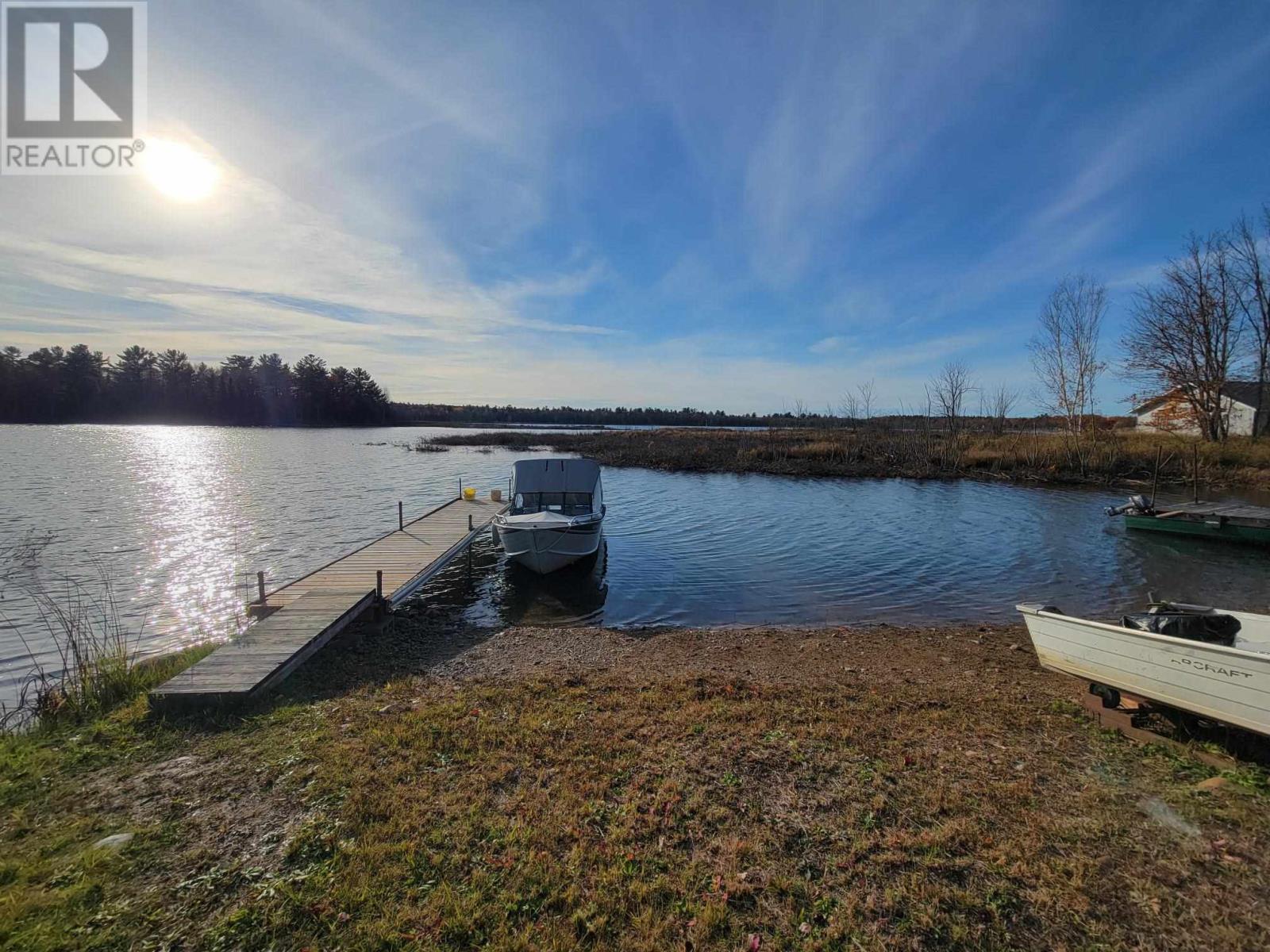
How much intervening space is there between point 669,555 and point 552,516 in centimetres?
417

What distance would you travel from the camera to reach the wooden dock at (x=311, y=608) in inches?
229

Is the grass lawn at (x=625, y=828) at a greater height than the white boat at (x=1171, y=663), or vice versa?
the white boat at (x=1171, y=663)

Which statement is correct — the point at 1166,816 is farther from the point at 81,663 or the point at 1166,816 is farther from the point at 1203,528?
the point at 1203,528

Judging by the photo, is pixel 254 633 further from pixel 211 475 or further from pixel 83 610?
pixel 211 475

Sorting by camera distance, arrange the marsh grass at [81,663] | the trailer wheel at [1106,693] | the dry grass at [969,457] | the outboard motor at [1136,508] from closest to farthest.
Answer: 1. the trailer wheel at [1106,693]
2. the marsh grass at [81,663]
3. the outboard motor at [1136,508]
4. the dry grass at [969,457]

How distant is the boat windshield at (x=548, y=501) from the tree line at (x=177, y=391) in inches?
3630

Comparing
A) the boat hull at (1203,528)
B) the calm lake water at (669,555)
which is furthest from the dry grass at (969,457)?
the boat hull at (1203,528)

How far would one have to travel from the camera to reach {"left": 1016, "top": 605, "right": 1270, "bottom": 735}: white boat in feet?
14.7

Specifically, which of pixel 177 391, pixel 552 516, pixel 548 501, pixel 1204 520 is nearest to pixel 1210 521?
pixel 1204 520

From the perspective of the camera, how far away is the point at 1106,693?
18.7 ft

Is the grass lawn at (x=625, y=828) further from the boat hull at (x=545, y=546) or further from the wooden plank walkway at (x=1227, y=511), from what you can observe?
the wooden plank walkway at (x=1227, y=511)

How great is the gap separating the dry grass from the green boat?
561 inches

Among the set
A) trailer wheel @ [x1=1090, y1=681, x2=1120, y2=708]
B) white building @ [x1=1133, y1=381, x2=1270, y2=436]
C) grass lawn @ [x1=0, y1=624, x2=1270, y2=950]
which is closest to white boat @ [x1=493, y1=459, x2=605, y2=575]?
grass lawn @ [x1=0, y1=624, x2=1270, y2=950]

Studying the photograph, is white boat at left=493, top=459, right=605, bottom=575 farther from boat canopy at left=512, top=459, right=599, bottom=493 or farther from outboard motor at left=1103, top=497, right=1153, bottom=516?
outboard motor at left=1103, top=497, right=1153, bottom=516
